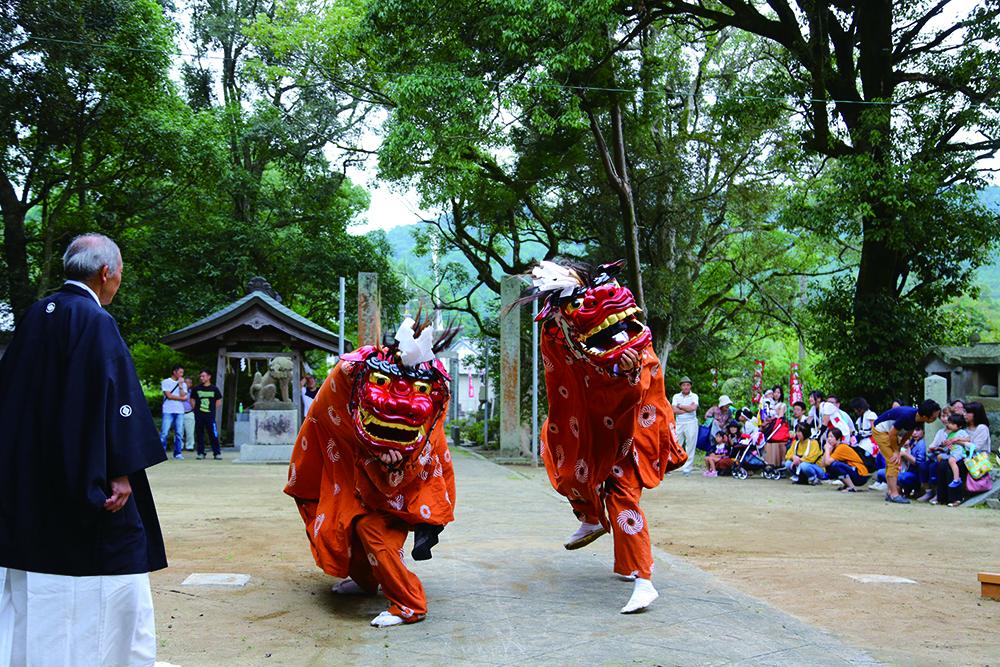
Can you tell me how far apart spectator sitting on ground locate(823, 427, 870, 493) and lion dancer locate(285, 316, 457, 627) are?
10558 mm

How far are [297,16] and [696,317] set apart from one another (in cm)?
1504

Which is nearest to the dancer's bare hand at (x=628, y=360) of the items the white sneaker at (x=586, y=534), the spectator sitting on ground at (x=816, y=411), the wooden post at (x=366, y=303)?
the white sneaker at (x=586, y=534)

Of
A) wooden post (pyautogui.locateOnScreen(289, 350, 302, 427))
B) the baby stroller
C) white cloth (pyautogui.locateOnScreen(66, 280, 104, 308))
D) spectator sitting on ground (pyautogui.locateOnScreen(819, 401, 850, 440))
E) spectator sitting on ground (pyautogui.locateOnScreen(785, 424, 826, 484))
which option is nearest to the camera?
white cloth (pyautogui.locateOnScreen(66, 280, 104, 308))

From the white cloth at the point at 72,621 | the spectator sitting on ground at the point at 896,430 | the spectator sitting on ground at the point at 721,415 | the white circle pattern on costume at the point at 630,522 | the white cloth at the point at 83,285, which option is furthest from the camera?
the spectator sitting on ground at the point at 721,415

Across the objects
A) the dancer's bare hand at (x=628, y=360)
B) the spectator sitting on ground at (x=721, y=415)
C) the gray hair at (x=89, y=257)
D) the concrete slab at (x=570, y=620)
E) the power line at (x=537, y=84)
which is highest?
the power line at (x=537, y=84)

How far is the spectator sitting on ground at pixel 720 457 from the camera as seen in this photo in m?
17.7

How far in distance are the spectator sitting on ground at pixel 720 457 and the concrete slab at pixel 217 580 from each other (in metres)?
12.8

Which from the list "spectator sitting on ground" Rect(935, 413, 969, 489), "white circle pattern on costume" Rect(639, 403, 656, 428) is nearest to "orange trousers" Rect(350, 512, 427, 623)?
"white circle pattern on costume" Rect(639, 403, 656, 428)

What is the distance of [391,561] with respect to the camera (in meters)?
5.29

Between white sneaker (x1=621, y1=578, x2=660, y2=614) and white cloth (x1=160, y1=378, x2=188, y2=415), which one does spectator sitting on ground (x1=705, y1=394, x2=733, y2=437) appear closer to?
white cloth (x1=160, y1=378, x2=188, y2=415)

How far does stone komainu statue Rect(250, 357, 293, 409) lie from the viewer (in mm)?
17891

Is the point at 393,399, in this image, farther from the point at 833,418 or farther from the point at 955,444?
the point at 833,418

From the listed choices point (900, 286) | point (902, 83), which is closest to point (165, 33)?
point (902, 83)

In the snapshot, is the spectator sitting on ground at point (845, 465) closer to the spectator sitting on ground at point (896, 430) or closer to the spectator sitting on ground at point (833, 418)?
the spectator sitting on ground at point (833, 418)
